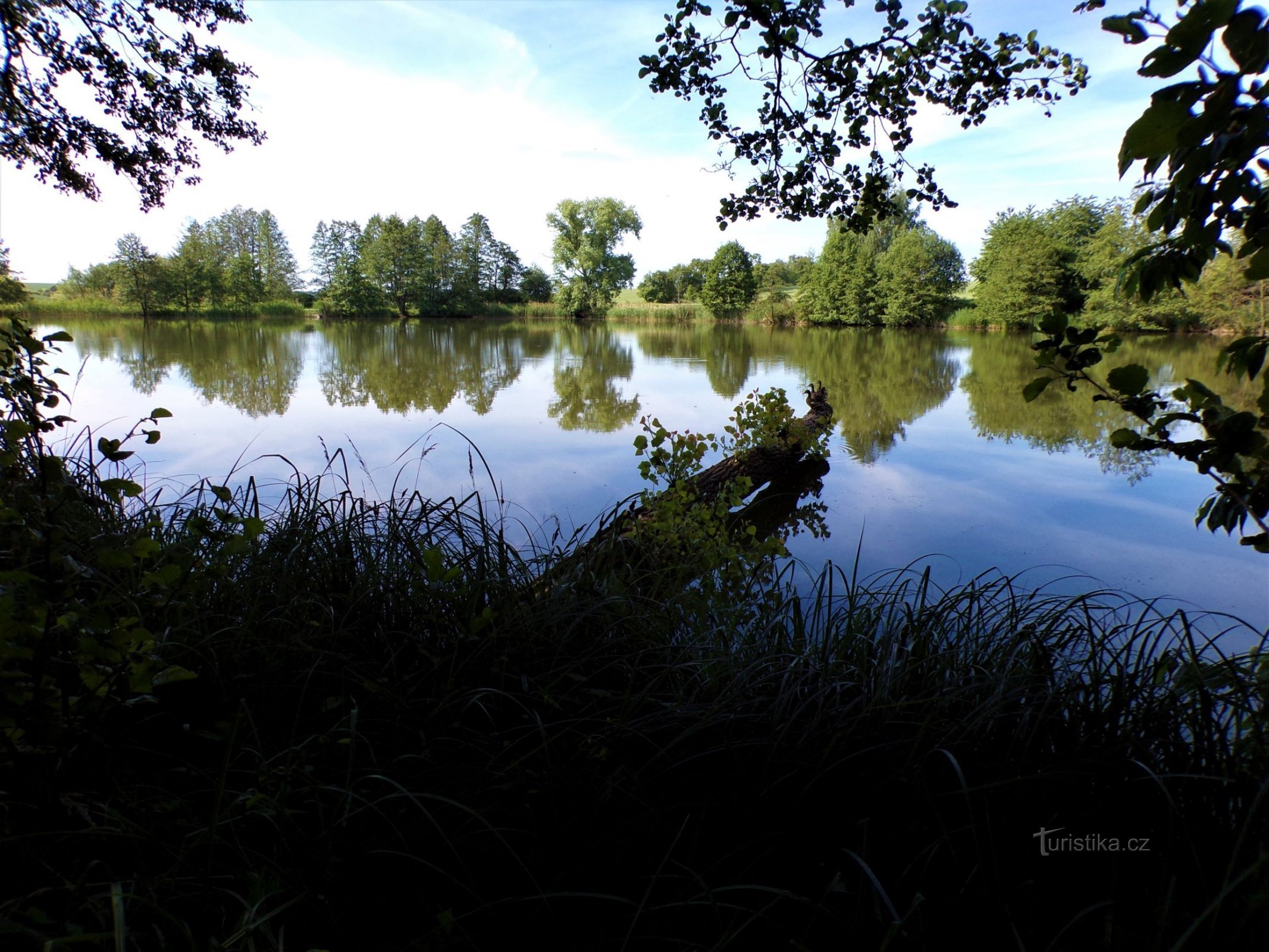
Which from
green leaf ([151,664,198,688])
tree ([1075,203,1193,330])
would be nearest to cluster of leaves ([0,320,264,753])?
green leaf ([151,664,198,688])

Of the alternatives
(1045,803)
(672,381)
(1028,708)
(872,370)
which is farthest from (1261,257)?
(872,370)

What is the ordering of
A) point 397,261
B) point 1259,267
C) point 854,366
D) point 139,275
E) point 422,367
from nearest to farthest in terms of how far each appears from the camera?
point 1259,267 < point 422,367 < point 854,366 < point 139,275 < point 397,261

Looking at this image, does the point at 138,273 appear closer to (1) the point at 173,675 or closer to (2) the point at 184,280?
(2) the point at 184,280

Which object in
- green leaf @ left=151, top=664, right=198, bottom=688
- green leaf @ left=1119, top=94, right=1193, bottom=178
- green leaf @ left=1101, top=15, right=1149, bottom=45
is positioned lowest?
green leaf @ left=151, top=664, right=198, bottom=688

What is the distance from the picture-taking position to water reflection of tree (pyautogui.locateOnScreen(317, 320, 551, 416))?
10.4 meters

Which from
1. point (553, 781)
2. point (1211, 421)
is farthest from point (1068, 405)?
point (553, 781)

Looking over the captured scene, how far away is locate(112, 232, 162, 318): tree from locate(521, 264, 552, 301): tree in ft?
84.6

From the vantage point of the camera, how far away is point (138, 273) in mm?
34000

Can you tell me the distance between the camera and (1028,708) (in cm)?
165

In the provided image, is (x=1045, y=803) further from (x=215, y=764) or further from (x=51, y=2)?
(x=51, y=2)

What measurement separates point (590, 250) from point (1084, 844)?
5084 cm

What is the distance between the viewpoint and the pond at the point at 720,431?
4672 millimetres

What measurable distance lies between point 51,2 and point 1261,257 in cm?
674

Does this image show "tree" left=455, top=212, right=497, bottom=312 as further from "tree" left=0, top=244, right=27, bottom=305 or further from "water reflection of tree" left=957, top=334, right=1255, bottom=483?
"water reflection of tree" left=957, top=334, right=1255, bottom=483
